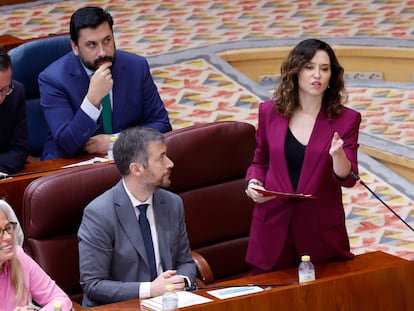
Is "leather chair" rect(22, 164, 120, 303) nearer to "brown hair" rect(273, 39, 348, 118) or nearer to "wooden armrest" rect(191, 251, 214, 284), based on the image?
"wooden armrest" rect(191, 251, 214, 284)

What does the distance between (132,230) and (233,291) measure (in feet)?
1.26

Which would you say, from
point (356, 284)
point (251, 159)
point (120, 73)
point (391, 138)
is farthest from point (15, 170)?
point (391, 138)

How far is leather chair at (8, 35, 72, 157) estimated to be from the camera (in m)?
4.73

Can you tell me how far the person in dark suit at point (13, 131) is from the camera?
13.8 feet

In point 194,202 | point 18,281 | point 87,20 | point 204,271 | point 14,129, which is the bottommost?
point 204,271

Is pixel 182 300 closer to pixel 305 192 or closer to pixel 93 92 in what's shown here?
pixel 305 192

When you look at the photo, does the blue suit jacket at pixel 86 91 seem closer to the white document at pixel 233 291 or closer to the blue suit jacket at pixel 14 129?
the blue suit jacket at pixel 14 129

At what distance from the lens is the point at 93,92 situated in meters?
4.18

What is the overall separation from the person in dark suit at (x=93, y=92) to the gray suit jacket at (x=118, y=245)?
71 centimetres

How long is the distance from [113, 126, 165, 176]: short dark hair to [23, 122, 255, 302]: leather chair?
0.81 ft

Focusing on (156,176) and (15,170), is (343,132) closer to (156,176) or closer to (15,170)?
(156,176)

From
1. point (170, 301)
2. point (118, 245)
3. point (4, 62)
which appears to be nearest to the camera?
point (170, 301)

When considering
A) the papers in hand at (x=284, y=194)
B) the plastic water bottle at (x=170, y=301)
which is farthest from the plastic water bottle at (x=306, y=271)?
the plastic water bottle at (x=170, y=301)

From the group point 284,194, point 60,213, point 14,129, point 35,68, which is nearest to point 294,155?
point 284,194
